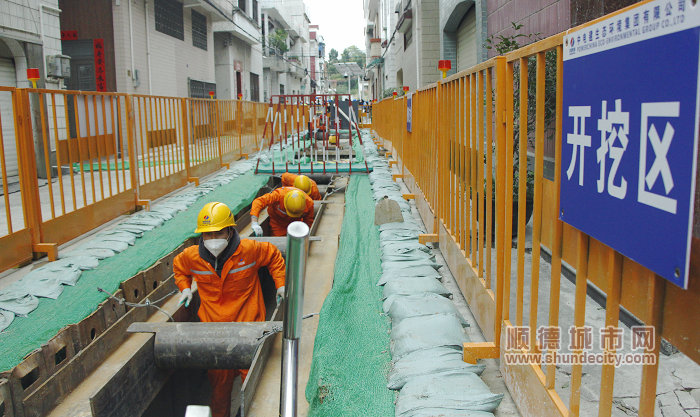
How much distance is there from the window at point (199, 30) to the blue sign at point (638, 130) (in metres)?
24.0

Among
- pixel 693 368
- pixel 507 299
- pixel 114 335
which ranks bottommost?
pixel 114 335

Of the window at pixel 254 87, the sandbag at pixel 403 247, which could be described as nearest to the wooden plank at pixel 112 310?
the sandbag at pixel 403 247

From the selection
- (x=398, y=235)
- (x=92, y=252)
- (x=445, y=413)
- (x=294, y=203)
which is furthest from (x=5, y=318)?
(x=294, y=203)

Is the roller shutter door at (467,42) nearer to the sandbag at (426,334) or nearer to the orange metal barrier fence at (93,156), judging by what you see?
the orange metal barrier fence at (93,156)

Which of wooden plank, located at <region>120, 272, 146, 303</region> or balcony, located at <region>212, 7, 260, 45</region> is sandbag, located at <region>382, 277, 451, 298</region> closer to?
wooden plank, located at <region>120, 272, 146, 303</region>

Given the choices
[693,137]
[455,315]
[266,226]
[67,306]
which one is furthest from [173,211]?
[693,137]

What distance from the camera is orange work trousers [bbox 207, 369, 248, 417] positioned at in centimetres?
498

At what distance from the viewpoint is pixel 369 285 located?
4.70m

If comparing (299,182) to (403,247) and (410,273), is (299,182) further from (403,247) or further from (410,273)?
(410,273)

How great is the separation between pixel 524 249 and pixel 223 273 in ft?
9.54

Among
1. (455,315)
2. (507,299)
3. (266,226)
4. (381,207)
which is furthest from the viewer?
(266,226)

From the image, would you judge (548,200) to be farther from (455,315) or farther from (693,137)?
(455,315)

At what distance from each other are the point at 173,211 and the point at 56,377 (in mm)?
4606

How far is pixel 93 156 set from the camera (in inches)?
293
